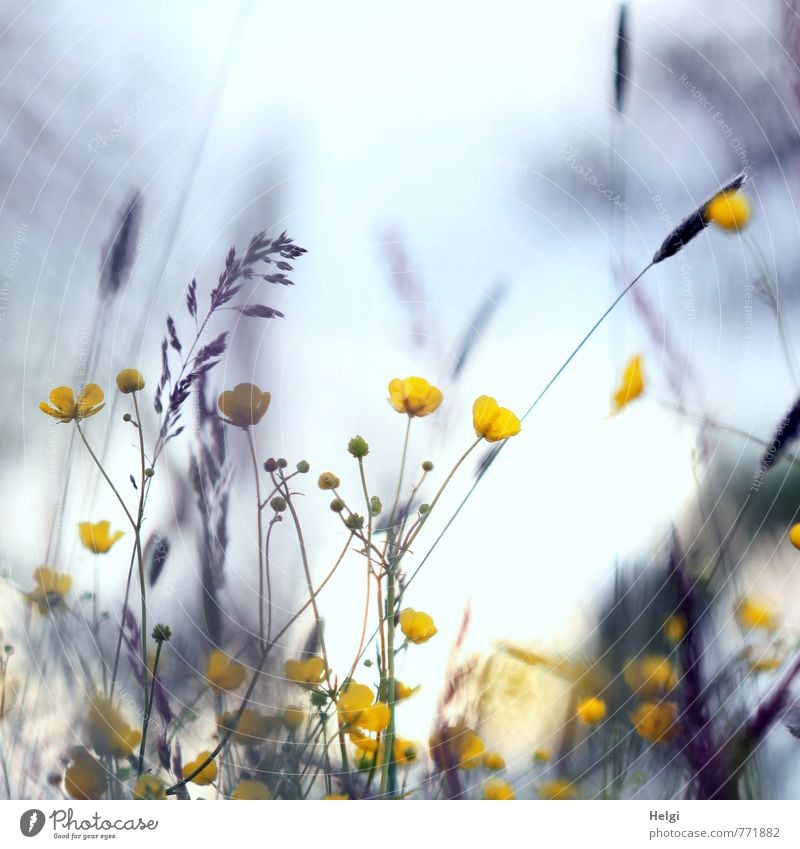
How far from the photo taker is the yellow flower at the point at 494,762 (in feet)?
1.45

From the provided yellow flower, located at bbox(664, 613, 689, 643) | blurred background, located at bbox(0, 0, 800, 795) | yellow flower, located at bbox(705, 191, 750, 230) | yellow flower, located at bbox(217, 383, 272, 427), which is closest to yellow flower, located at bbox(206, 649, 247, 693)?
blurred background, located at bbox(0, 0, 800, 795)

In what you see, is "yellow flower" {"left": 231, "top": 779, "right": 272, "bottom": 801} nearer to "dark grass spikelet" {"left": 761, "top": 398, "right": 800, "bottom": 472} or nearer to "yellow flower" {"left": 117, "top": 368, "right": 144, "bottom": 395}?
"yellow flower" {"left": 117, "top": 368, "right": 144, "bottom": 395}

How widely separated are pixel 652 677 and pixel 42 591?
31 centimetres

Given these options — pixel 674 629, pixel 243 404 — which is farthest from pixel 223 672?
pixel 674 629

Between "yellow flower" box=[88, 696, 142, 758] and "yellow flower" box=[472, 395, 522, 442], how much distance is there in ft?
0.73

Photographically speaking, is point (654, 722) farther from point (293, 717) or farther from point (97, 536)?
point (97, 536)

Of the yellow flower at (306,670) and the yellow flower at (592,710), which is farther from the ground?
the yellow flower at (306,670)

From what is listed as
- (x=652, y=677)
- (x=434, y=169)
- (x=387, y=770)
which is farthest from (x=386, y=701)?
(x=434, y=169)

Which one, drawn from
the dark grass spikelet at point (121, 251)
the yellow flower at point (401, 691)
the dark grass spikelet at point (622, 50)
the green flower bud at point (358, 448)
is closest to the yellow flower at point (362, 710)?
the yellow flower at point (401, 691)

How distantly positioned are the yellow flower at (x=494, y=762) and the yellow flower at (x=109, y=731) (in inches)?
6.7

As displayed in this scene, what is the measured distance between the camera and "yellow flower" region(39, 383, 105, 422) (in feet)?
1.41

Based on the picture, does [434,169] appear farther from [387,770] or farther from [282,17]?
[387,770]
